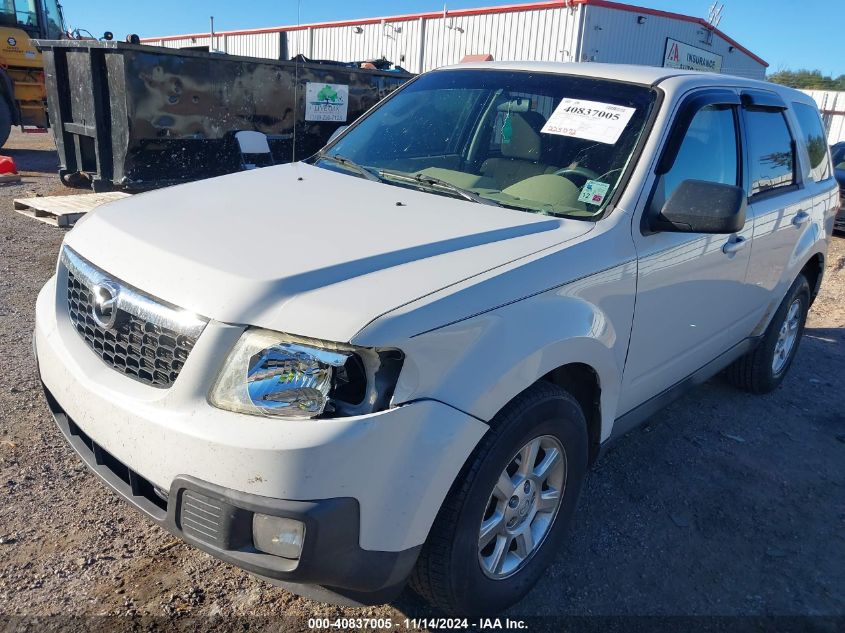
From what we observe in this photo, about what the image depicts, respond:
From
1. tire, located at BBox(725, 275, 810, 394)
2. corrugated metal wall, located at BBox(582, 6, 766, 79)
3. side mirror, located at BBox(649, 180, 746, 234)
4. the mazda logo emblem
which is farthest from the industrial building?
the mazda logo emblem

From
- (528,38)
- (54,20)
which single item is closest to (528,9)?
(528,38)

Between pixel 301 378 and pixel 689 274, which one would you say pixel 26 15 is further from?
pixel 301 378

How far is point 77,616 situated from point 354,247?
1.57 m

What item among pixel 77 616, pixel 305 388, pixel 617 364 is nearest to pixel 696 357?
pixel 617 364

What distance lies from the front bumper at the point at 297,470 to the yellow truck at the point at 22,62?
46.3 ft

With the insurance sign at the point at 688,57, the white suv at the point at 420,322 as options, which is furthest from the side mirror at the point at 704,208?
the insurance sign at the point at 688,57

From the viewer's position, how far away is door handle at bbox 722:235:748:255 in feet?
11.0

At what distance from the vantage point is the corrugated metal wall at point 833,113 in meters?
26.0

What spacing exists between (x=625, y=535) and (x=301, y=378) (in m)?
1.92

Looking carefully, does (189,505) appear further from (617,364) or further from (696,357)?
(696,357)

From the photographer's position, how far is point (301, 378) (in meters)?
1.87

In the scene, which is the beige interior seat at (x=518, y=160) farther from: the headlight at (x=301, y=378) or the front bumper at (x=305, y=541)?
the front bumper at (x=305, y=541)

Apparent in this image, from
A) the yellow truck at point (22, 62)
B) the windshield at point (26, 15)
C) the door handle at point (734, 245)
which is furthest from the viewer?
the windshield at point (26, 15)

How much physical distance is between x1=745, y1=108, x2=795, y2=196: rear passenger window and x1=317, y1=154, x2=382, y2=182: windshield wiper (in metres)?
1.98
